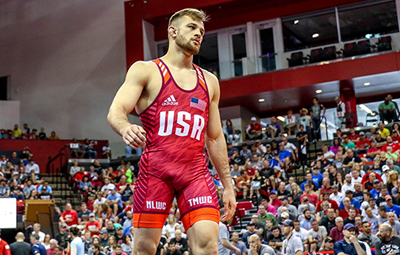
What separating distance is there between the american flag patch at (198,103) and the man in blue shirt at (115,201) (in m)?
14.7

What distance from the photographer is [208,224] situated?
3992mm

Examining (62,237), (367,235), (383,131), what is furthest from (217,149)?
(383,131)

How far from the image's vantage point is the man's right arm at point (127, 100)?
373 centimetres

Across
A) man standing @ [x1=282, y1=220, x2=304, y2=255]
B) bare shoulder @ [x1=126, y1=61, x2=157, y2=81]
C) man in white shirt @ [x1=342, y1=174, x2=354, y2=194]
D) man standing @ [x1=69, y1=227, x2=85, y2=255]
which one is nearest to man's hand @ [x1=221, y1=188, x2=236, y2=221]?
bare shoulder @ [x1=126, y1=61, x2=157, y2=81]

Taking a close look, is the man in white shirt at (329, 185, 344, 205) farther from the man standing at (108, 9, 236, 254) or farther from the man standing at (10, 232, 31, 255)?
the man standing at (108, 9, 236, 254)

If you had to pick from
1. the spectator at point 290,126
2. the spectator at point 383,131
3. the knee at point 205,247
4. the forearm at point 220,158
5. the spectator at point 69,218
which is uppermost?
the spectator at point 290,126

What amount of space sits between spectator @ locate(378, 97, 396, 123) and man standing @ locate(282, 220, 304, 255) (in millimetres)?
11062

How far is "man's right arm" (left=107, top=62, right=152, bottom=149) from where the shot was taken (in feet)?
12.2

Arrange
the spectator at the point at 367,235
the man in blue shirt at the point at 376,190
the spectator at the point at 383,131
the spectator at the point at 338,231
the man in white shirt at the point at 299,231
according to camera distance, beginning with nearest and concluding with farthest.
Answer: the spectator at the point at 367,235, the spectator at the point at 338,231, the man in white shirt at the point at 299,231, the man in blue shirt at the point at 376,190, the spectator at the point at 383,131

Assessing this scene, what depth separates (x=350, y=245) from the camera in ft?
35.9

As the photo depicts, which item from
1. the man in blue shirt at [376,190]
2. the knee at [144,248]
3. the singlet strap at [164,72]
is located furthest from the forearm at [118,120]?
the man in blue shirt at [376,190]

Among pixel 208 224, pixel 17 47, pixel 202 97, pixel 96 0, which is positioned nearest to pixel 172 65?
pixel 202 97

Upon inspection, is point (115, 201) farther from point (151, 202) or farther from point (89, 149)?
point (151, 202)

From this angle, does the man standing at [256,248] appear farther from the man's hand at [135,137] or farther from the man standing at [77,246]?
the man's hand at [135,137]
